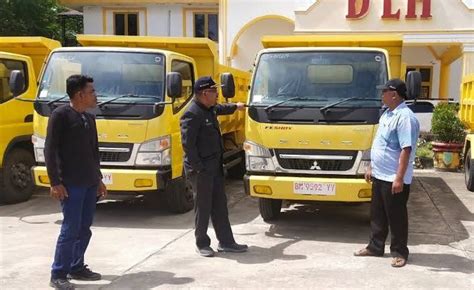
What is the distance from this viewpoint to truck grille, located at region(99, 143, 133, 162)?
6844 mm

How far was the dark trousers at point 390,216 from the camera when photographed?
17.4ft

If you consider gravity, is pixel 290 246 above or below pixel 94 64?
below

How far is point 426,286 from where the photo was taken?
4.77m

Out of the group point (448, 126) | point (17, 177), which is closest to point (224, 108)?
point (17, 177)

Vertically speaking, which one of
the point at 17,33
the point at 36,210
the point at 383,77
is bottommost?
the point at 36,210

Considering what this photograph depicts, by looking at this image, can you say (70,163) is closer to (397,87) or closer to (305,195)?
(305,195)

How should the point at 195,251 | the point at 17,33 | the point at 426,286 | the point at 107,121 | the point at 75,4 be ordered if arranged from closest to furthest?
the point at 426,286 < the point at 195,251 < the point at 107,121 < the point at 17,33 < the point at 75,4

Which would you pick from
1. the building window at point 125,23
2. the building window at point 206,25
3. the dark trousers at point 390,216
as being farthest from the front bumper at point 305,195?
the building window at point 125,23

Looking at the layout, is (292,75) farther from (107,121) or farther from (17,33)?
(17,33)

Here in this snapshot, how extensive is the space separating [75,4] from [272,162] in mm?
19728

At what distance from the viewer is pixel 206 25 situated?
23.3 meters

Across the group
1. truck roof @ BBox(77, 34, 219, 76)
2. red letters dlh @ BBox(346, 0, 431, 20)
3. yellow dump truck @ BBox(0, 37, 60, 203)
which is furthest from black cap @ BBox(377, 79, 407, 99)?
red letters dlh @ BBox(346, 0, 431, 20)

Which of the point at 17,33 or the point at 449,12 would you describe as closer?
the point at 449,12

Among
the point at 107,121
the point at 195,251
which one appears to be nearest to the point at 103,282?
the point at 195,251
